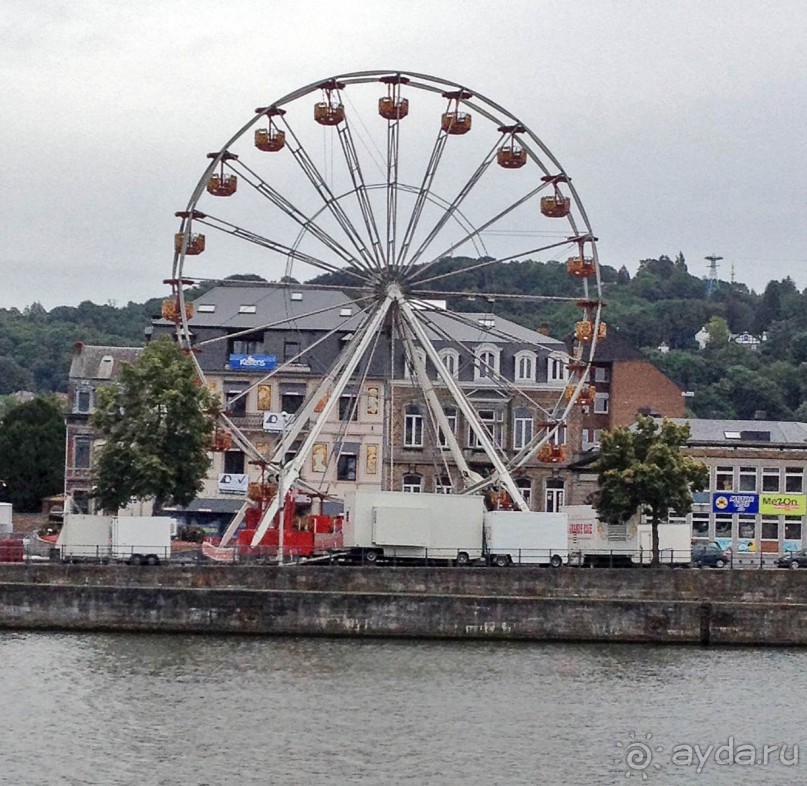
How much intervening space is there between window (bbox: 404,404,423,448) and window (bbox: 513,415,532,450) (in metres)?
5.00

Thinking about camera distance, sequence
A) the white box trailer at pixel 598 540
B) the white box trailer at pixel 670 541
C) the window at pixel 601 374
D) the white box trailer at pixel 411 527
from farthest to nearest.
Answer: the window at pixel 601 374 < the white box trailer at pixel 670 541 < the white box trailer at pixel 598 540 < the white box trailer at pixel 411 527

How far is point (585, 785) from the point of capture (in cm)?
4831

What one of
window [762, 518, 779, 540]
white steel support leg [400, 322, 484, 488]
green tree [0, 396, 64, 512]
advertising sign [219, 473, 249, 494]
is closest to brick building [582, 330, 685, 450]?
window [762, 518, 779, 540]

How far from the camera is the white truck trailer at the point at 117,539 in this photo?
279 feet

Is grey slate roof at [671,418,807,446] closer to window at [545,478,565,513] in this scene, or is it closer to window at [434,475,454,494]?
window at [545,478,565,513]

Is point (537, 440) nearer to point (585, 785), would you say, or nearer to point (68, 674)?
point (68, 674)

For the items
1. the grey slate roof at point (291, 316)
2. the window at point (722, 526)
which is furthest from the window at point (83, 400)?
the window at point (722, 526)

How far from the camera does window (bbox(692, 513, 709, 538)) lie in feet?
386

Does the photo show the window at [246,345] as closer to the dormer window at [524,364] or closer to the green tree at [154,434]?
the dormer window at [524,364]

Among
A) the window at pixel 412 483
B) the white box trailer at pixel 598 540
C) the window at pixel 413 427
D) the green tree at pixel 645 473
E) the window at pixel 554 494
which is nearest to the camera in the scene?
the white box trailer at pixel 598 540

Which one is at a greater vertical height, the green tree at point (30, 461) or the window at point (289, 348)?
the window at point (289, 348)

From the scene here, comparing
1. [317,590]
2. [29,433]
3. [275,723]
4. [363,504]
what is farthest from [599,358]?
[275,723]

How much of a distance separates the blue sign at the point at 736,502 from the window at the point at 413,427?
16200 millimetres

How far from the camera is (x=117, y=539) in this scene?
3396 inches
